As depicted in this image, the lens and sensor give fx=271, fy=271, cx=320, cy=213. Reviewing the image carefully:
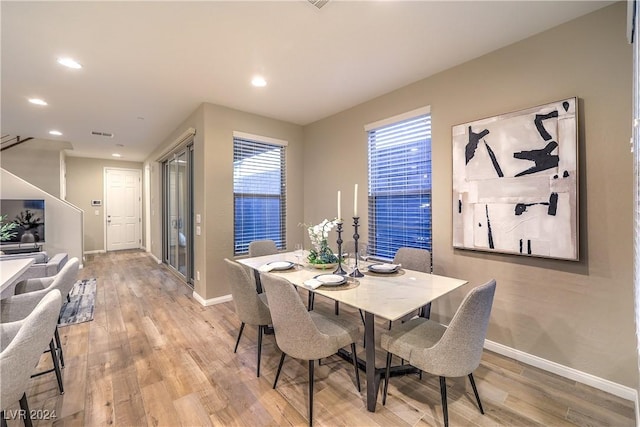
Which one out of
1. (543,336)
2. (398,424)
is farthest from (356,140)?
(398,424)

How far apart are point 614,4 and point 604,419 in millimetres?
2727

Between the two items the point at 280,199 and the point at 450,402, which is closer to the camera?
the point at 450,402

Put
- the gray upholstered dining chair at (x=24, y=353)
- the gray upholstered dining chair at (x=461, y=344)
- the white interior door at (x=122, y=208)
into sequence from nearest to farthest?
the gray upholstered dining chair at (x=24, y=353) → the gray upholstered dining chair at (x=461, y=344) → the white interior door at (x=122, y=208)

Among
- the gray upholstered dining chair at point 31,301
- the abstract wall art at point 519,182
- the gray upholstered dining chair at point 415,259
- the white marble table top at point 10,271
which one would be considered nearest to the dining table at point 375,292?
the gray upholstered dining chair at point 415,259

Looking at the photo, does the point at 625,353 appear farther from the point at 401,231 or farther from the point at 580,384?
the point at 401,231

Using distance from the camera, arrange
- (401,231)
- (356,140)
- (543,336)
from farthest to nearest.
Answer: (356,140) → (401,231) → (543,336)

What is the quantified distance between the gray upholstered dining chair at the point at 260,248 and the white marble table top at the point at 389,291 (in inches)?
41.9

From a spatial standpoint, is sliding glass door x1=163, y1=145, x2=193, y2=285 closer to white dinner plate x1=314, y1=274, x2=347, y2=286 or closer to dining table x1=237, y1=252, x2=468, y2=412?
dining table x1=237, y1=252, x2=468, y2=412

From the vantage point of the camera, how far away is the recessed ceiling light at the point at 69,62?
2496 millimetres

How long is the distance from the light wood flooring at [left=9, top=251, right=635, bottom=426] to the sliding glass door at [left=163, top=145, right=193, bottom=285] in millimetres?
1809

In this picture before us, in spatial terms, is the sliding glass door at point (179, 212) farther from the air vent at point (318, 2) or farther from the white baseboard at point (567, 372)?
the white baseboard at point (567, 372)

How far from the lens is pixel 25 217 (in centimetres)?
482

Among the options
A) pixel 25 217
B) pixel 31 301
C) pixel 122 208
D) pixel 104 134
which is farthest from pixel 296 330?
pixel 122 208

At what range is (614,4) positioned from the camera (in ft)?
6.11
